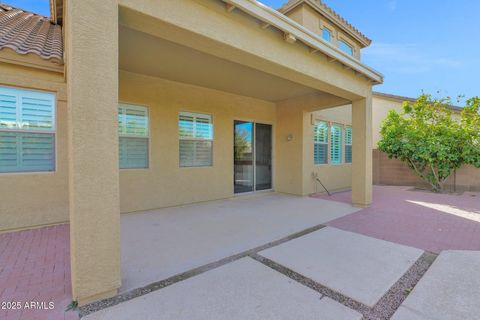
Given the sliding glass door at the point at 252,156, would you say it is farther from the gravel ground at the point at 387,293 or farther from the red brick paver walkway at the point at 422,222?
the gravel ground at the point at 387,293

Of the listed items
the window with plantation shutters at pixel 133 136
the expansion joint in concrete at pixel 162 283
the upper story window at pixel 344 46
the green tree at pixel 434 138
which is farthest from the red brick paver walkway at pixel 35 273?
the green tree at pixel 434 138

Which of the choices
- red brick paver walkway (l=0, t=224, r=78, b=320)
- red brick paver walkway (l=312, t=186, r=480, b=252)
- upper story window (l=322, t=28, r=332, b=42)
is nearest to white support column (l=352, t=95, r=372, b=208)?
red brick paver walkway (l=312, t=186, r=480, b=252)

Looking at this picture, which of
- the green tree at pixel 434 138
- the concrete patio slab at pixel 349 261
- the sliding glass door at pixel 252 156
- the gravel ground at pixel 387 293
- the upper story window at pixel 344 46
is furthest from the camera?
the upper story window at pixel 344 46

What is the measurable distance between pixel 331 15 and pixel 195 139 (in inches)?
260

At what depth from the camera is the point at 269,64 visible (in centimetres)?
356

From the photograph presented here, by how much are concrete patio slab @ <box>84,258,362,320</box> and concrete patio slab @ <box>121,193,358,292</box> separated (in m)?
0.36

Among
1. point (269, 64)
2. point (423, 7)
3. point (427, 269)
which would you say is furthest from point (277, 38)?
point (423, 7)

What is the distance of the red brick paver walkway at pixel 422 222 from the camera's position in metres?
3.70

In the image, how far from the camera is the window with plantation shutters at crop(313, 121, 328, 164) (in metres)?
8.14

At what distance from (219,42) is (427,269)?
400 cm

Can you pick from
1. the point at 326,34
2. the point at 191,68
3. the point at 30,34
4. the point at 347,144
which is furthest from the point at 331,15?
the point at 30,34

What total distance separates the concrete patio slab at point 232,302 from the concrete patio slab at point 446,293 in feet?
1.99

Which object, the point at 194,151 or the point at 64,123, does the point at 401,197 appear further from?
the point at 64,123

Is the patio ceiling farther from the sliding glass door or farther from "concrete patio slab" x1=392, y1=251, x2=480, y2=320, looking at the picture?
"concrete patio slab" x1=392, y1=251, x2=480, y2=320
